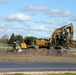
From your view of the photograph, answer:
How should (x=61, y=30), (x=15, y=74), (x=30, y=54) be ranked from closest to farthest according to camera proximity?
1. (x=15, y=74)
2. (x=30, y=54)
3. (x=61, y=30)

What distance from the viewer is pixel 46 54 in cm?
6962

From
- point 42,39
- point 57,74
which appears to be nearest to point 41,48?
point 42,39

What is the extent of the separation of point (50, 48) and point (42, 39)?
13.6 ft

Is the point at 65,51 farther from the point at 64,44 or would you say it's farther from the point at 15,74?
the point at 15,74

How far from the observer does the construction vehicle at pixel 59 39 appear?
72.9 m

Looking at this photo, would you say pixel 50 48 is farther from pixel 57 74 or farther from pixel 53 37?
pixel 57 74

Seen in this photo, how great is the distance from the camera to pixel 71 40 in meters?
72.5

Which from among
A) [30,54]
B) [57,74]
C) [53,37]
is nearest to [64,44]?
[53,37]

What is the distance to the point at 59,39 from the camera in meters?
77.1

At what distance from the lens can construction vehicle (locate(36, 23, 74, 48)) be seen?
239 feet

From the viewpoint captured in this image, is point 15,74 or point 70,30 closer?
point 15,74

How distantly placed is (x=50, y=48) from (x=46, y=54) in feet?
12.8

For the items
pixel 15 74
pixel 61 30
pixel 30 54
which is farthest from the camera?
pixel 61 30

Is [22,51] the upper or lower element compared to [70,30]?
lower
